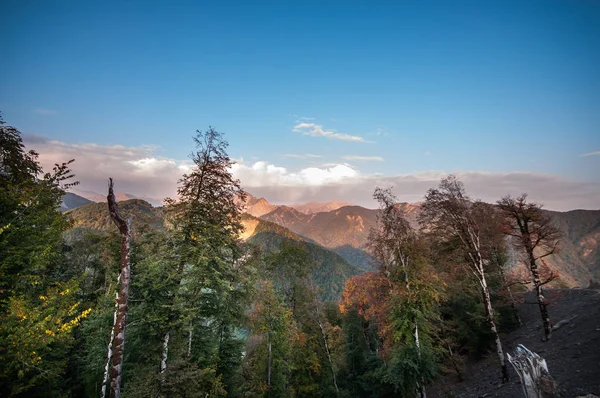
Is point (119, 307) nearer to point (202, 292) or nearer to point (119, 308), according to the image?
point (119, 308)

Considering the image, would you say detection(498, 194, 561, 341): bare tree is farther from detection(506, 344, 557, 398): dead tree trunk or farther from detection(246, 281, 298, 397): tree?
detection(246, 281, 298, 397): tree

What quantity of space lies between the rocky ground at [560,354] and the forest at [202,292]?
1256 millimetres

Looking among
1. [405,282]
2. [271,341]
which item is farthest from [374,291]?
[271,341]

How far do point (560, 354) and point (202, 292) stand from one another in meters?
19.3

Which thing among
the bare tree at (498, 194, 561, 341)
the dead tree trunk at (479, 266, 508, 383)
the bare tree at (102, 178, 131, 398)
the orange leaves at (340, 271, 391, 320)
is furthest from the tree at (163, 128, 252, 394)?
the bare tree at (498, 194, 561, 341)

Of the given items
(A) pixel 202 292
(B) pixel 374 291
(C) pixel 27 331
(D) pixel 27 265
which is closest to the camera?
(C) pixel 27 331

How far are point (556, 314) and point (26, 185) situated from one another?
33.7m

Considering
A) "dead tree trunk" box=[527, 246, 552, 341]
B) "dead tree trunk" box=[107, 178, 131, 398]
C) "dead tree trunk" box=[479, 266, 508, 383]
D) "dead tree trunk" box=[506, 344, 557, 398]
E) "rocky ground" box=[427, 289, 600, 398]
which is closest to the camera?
"dead tree trunk" box=[506, 344, 557, 398]

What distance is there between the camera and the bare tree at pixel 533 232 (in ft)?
51.4

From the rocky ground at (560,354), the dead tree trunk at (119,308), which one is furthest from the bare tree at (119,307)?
the rocky ground at (560,354)

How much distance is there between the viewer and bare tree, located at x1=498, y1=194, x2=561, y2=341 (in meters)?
15.7

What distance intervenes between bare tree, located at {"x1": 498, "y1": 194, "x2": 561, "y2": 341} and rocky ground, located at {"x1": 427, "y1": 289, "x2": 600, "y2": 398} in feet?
5.13

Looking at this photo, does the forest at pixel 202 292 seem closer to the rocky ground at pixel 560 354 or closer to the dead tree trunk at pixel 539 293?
the dead tree trunk at pixel 539 293

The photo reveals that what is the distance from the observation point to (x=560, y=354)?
43.9 ft
